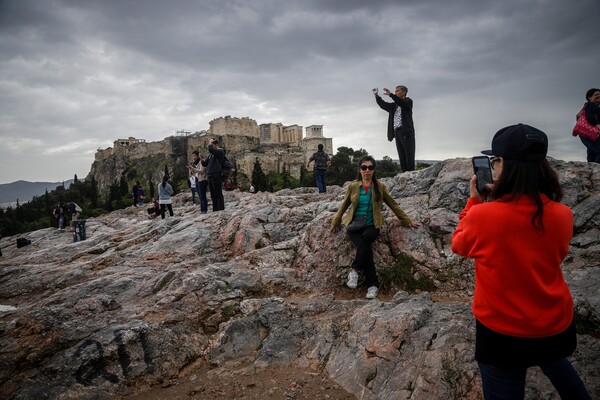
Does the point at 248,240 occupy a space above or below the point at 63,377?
above

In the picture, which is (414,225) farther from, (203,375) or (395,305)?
(203,375)

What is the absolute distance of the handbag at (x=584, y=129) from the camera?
7597 mm

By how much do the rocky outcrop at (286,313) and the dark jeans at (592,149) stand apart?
Result: 3.39 feet

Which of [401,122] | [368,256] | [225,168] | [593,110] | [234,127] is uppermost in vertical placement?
[234,127]

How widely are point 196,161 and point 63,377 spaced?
10.3m

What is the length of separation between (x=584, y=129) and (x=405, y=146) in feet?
13.6

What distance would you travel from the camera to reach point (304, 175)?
6456cm

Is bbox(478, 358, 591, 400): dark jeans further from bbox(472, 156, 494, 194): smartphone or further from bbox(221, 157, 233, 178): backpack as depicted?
bbox(221, 157, 233, 178): backpack

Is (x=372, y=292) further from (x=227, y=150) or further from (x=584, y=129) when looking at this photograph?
(x=227, y=150)

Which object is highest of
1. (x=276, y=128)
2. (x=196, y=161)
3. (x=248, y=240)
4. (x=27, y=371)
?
(x=276, y=128)

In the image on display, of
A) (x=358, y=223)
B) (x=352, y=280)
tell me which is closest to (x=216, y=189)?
(x=358, y=223)

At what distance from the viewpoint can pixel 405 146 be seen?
31.9ft

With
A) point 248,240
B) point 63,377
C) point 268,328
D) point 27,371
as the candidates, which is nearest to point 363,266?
point 268,328

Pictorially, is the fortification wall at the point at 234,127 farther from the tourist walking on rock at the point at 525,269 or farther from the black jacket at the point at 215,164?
the tourist walking on rock at the point at 525,269
